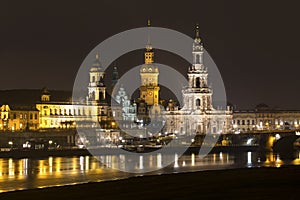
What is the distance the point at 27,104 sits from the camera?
117 meters

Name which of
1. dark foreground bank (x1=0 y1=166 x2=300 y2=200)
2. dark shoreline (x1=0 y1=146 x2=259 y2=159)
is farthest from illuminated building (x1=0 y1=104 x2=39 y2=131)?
dark foreground bank (x1=0 y1=166 x2=300 y2=200)

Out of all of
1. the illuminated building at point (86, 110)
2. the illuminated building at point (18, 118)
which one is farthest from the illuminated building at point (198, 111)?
the illuminated building at point (18, 118)

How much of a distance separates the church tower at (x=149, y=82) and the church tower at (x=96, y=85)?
1476cm

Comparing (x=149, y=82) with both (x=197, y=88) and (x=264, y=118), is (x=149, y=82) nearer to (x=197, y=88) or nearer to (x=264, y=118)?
(x=264, y=118)

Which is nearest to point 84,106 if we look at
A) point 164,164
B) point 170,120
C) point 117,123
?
point 117,123

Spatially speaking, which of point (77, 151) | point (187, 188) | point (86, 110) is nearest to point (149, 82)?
point (86, 110)

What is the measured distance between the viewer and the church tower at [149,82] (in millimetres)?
145250

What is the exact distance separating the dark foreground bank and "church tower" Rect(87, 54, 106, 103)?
83455mm

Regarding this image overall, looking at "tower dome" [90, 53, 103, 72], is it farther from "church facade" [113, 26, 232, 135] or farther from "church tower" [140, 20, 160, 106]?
"church facade" [113, 26, 232, 135]

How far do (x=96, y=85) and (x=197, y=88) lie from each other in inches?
736

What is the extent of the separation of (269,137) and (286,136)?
2022 millimetres

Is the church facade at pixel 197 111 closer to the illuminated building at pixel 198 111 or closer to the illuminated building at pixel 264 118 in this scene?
the illuminated building at pixel 198 111

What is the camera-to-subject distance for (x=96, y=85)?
12925 centimetres

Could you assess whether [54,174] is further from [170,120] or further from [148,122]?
[148,122]
